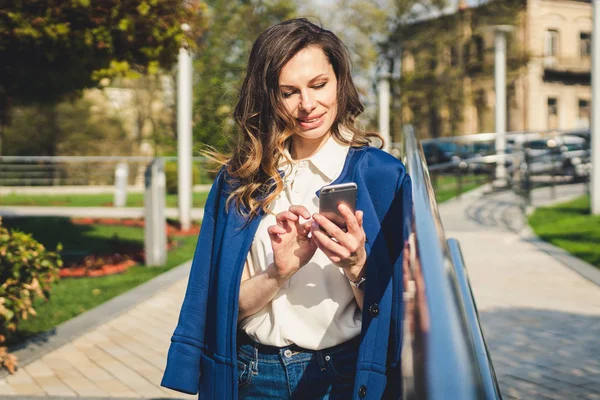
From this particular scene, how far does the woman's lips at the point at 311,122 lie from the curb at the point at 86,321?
3540 mm

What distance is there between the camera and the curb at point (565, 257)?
8.11 meters

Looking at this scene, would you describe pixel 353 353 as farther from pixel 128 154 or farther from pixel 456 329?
pixel 128 154

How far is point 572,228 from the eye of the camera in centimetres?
1156

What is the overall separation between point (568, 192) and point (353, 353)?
1580cm

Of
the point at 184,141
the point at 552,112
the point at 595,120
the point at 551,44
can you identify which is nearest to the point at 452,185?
the point at 595,120

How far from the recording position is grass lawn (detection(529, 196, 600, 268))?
9617 mm

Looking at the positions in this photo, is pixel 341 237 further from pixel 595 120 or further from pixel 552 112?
pixel 552 112

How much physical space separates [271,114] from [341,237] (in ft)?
1.90

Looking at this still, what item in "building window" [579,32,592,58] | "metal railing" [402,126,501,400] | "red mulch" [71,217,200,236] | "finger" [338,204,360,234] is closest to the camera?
"metal railing" [402,126,501,400]

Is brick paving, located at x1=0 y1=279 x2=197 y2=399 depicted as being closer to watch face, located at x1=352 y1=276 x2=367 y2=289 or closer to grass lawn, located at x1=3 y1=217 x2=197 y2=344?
grass lawn, located at x1=3 y1=217 x2=197 y2=344

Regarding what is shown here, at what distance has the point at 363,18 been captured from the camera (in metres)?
32.8

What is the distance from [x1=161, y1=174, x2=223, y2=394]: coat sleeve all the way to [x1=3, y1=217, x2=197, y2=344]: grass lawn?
13.4 ft

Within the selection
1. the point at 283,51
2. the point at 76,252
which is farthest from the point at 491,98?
the point at 283,51

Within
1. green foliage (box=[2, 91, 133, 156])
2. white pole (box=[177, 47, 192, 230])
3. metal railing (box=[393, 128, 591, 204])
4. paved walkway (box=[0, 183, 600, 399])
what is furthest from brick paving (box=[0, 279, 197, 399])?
green foliage (box=[2, 91, 133, 156])
